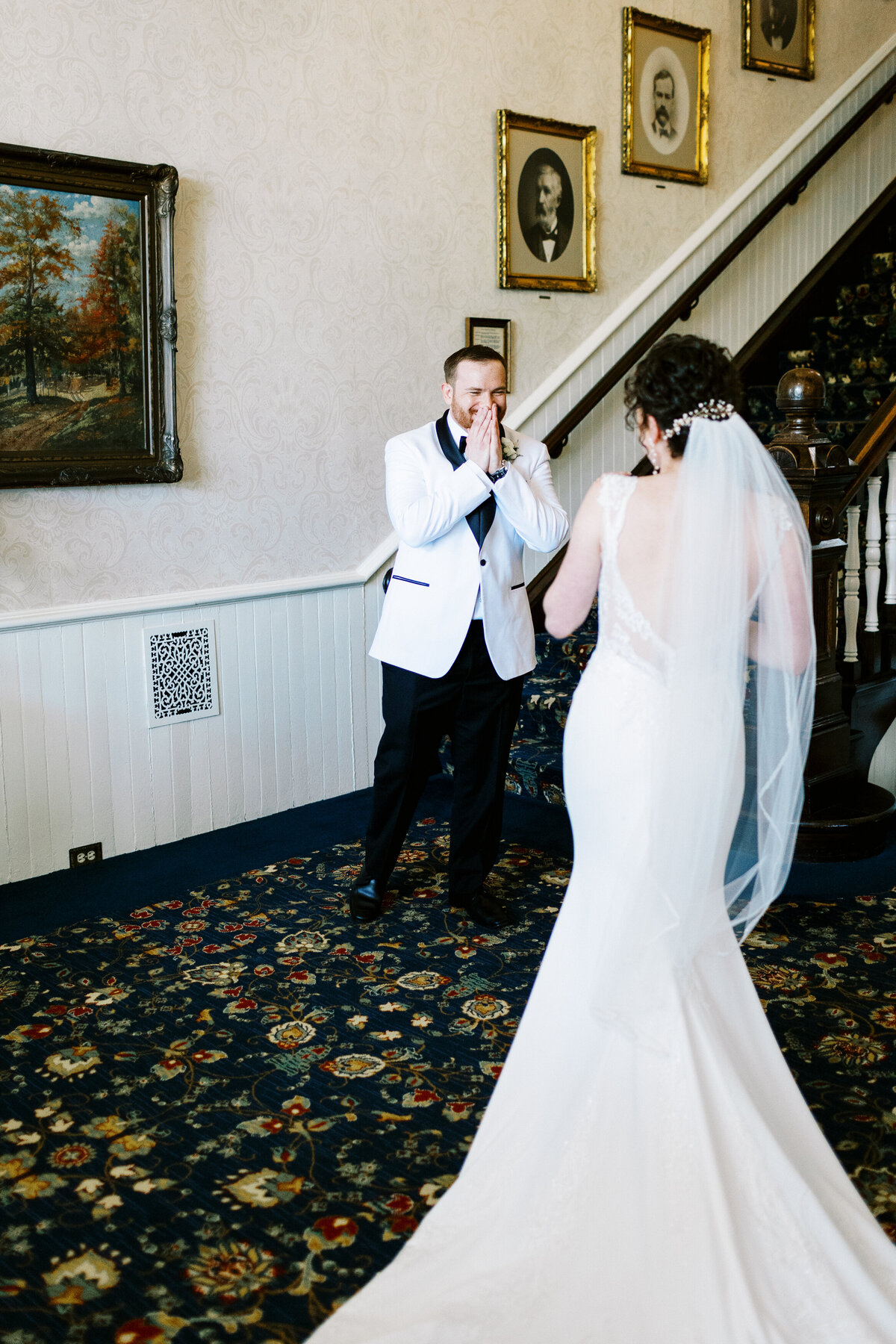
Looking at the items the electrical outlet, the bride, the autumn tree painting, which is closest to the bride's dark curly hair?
the bride

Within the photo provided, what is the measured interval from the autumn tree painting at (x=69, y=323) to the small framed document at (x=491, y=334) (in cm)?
166

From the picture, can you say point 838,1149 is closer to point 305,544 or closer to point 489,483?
point 489,483

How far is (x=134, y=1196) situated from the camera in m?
2.49

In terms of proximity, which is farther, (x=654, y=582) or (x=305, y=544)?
(x=305, y=544)

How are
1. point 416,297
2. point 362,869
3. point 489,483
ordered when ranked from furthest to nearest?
point 416,297, point 362,869, point 489,483

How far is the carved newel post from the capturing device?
4.32 metres

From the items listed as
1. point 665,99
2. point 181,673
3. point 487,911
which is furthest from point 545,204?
point 487,911

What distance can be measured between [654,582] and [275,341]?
2973mm

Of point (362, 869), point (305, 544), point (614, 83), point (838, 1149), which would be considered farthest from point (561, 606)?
point (614, 83)

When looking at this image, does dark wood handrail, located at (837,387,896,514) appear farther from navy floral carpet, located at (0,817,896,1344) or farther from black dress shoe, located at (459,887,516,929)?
black dress shoe, located at (459,887,516,929)

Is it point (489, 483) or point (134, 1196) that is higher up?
Answer: point (489, 483)

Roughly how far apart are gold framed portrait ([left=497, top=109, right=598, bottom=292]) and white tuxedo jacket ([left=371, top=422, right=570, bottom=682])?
2.18m

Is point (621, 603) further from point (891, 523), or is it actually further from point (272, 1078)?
point (891, 523)

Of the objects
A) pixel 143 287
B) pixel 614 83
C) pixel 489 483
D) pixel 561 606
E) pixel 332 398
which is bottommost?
pixel 561 606
